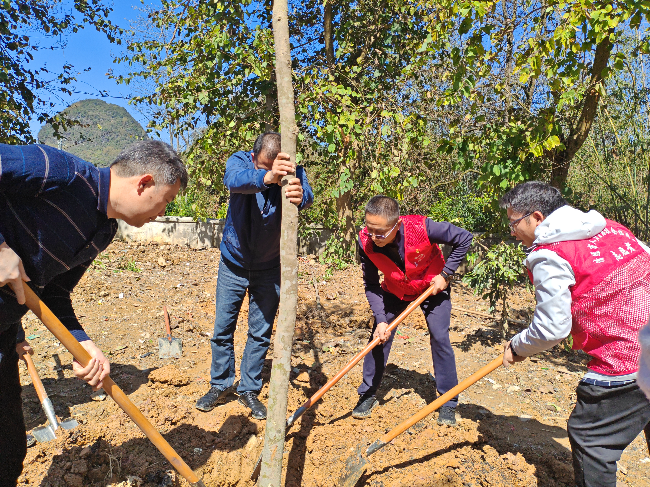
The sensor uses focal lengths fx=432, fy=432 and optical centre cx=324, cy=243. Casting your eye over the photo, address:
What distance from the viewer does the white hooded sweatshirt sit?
1949mm

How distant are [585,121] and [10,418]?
4.89m

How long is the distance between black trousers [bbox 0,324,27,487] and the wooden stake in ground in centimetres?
113

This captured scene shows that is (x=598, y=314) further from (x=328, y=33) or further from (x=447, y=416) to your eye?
(x=328, y=33)

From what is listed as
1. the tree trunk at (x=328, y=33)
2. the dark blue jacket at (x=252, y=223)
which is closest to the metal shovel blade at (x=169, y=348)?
the dark blue jacket at (x=252, y=223)

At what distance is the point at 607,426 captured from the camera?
77.2 inches

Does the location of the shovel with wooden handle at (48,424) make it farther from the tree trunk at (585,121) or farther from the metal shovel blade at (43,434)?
the tree trunk at (585,121)

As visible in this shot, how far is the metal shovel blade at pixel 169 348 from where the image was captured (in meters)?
4.20

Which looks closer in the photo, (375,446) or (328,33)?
(375,446)

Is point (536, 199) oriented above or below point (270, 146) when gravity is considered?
below

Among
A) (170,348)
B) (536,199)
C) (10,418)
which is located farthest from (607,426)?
(170,348)

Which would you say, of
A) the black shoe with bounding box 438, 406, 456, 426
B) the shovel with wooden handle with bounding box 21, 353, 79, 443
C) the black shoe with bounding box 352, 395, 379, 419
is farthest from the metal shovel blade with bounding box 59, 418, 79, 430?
the black shoe with bounding box 438, 406, 456, 426

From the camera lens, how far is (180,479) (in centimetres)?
261

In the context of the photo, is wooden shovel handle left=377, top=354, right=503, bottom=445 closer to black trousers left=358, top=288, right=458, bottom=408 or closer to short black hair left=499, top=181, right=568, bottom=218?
black trousers left=358, top=288, right=458, bottom=408

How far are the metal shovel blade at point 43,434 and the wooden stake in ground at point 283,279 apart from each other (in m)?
1.49
